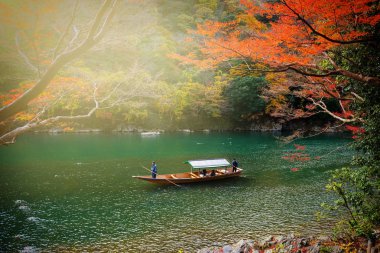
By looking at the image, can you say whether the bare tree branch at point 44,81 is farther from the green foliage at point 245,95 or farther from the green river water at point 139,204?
the green foliage at point 245,95

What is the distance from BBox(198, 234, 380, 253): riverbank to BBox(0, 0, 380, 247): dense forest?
1.71ft

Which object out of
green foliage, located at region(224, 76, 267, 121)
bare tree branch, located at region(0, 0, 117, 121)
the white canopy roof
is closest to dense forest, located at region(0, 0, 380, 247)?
bare tree branch, located at region(0, 0, 117, 121)

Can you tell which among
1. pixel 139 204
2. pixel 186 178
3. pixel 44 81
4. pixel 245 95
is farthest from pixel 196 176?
pixel 245 95

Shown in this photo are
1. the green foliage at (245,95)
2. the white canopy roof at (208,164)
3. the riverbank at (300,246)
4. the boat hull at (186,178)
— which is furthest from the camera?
the green foliage at (245,95)

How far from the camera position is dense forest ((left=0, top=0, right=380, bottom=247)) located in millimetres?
6719

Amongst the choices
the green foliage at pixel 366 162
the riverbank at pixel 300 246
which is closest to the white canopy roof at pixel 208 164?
the riverbank at pixel 300 246

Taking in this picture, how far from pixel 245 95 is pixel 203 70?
24878mm

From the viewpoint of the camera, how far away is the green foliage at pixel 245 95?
47656 mm

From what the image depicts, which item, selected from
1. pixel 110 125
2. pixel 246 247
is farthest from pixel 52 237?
pixel 110 125

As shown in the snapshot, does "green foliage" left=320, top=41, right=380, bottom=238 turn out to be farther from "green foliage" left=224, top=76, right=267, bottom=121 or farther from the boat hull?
"green foliage" left=224, top=76, right=267, bottom=121

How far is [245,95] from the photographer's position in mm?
48531

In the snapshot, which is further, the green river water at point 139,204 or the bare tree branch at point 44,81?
the green river water at point 139,204

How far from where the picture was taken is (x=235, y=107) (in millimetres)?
51250

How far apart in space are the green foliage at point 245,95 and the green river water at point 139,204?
22.7m
